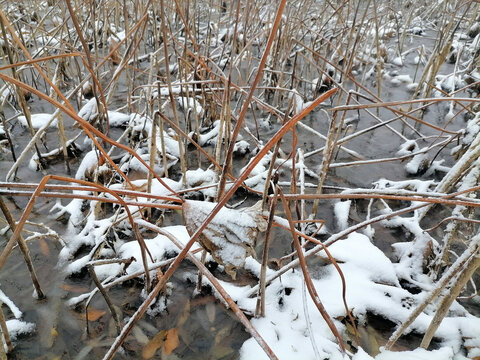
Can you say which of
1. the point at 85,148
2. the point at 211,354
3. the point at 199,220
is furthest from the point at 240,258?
the point at 85,148

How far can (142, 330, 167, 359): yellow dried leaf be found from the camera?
1.22 m

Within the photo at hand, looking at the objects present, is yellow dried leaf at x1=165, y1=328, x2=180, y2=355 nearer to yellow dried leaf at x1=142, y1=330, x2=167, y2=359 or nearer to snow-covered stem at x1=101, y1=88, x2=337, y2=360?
yellow dried leaf at x1=142, y1=330, x2=167, y2=359

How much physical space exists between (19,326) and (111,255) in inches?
16.8

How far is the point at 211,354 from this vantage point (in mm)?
1236

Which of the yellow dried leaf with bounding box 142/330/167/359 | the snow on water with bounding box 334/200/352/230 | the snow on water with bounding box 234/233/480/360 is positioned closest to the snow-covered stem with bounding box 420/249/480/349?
the snow on water with bounding box 234/233/480/360

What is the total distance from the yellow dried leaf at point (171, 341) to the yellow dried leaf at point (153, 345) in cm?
2

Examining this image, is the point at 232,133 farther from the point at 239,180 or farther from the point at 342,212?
the point at 239,180

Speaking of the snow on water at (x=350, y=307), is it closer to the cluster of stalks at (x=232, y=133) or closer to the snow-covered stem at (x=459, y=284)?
the cluster of stalks at (x=232, y=133)

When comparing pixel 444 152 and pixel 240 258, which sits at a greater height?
pixel 240 258

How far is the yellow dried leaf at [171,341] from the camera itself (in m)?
1.25

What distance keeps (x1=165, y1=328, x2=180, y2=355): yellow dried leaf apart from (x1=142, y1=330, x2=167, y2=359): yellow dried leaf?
2 centimetres

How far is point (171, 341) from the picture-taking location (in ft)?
4.17

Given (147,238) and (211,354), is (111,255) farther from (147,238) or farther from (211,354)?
(211,354)

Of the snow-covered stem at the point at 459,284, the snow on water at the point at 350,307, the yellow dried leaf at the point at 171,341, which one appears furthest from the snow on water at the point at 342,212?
the yellow dried leaf at the point at 171,341
